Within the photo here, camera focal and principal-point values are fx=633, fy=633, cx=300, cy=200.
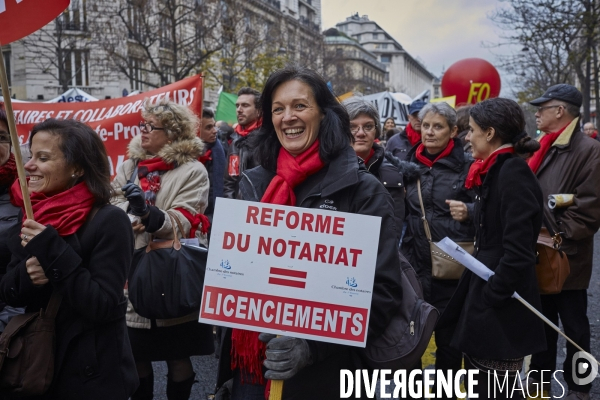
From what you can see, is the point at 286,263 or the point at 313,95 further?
the point at 313,95

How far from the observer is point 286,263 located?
2217 mm

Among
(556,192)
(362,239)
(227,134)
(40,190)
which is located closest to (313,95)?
(362,239)

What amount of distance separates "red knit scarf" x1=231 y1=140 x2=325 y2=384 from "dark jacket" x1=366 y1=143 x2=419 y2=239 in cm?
166

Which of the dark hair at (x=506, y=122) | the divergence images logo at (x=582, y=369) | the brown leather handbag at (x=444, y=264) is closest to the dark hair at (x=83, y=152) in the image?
the dark hair at (x=506, y=122)

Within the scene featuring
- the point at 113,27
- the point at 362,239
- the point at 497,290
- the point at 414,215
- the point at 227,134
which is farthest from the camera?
the point at 113,27

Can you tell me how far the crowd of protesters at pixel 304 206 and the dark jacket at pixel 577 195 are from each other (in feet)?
0.03

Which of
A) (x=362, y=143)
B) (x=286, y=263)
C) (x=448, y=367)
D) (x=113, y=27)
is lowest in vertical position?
(x=448, y=367)

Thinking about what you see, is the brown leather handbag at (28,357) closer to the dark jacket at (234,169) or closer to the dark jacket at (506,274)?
the dark jacket at (506,274)

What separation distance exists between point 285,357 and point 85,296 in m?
0.86

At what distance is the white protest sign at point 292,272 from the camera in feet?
7.15

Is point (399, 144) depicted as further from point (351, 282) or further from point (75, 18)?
point (75, 18)

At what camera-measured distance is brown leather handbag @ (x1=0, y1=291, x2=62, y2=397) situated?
2436 millimetres

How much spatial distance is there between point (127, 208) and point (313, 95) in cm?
197

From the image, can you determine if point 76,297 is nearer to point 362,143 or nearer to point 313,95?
point 313,95
